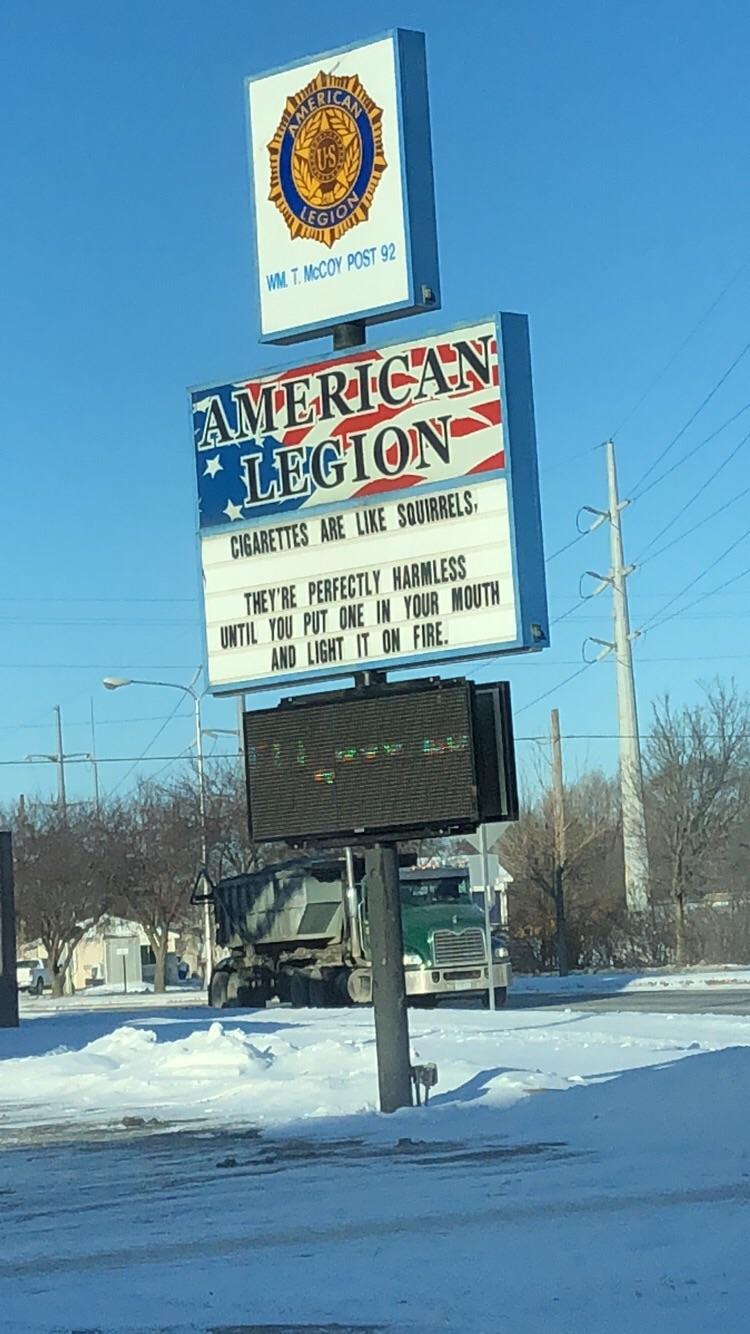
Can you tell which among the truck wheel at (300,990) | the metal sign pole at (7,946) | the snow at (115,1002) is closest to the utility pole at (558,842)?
the snow at (115,1002)

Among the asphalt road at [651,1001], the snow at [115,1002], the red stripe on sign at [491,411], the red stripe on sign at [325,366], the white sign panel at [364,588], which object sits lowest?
the snow at [115,1002]

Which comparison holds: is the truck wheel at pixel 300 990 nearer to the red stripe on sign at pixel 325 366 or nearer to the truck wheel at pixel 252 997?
the truck wheel at pixel 252 997

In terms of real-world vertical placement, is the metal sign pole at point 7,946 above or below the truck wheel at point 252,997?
above

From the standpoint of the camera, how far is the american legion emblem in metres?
15.4

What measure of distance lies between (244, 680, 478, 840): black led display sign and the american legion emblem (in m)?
4.21

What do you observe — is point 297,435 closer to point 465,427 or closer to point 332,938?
point 465,427

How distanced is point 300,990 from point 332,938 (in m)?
1.41

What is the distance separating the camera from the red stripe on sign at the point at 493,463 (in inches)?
565

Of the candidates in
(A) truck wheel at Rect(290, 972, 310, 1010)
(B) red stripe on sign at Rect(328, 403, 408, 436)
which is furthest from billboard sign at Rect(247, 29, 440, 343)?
(A) truck wheel at Rect(290, 972, 310, 1010)

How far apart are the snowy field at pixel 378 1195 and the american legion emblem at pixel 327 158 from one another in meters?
7.69

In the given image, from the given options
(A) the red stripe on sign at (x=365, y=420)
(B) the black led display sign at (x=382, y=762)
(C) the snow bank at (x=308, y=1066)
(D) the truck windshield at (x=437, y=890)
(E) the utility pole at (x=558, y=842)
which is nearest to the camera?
(B) the black led display sign at (x=382, y=762)

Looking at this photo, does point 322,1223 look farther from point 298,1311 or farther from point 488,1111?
point 488,1111

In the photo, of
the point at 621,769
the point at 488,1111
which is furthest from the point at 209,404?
the point at 621,769

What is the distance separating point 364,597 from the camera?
14984mm
